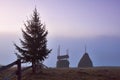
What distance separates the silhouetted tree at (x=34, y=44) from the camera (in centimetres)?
5009

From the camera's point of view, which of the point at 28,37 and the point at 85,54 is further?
the point at 85,54

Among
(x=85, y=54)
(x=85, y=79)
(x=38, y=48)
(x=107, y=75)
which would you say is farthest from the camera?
(x=85, y=54)

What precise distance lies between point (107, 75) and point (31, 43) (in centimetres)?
1297

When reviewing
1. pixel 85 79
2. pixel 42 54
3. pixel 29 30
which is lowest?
pixel 85 79

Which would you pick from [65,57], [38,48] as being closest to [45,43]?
[38,48]

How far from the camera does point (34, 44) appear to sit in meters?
50.1

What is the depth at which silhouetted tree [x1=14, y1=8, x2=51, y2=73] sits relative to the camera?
50094 mm

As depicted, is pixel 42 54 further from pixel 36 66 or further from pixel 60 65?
pixel 60 65

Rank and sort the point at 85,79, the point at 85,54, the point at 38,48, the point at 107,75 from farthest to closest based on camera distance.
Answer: the point at 85,54 → the point at 38,48 → the point at 107,75 → the point at 85,79

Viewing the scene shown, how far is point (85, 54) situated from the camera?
8750 cm

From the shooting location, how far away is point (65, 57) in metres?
88.1

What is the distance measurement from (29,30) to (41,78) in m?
10.9

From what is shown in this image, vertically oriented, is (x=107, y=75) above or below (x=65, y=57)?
below

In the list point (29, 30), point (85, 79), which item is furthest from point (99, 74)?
point (29, 30)
